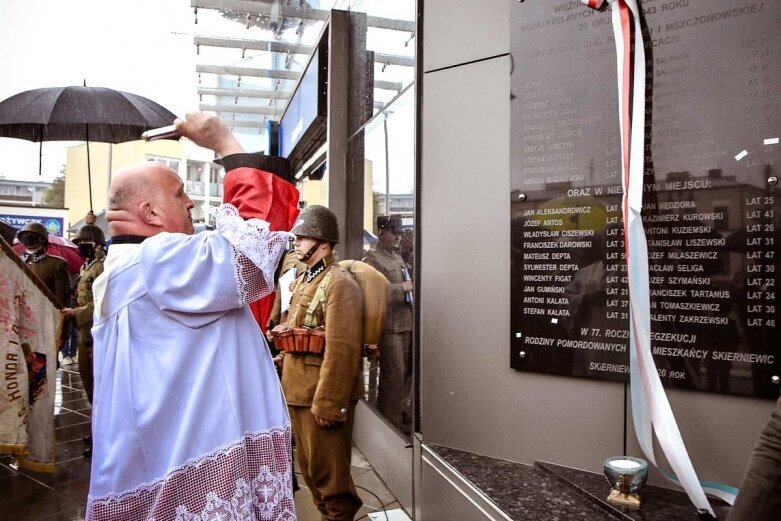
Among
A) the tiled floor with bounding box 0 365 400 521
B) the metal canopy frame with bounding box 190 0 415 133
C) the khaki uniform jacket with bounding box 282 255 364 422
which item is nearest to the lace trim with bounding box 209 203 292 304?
the khaki uniform jacket with bounding box 282 255 364 422

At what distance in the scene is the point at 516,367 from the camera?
10.2 feet

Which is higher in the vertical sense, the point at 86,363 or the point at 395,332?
the point at 395,332

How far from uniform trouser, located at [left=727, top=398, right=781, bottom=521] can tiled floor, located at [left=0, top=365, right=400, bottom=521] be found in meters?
3.25

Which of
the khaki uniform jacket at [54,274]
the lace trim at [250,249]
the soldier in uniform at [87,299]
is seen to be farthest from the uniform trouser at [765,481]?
the khaki uniform jacket at [54,274]

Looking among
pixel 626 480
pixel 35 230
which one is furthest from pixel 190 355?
pixel 35 230

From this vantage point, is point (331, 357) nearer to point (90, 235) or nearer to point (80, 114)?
point (80, 114)

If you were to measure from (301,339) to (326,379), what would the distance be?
35 centimetres

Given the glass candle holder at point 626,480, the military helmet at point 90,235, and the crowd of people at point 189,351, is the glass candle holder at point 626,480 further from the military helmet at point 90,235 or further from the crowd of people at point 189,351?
the military helmet at point 90,235

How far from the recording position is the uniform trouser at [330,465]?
13.0ft

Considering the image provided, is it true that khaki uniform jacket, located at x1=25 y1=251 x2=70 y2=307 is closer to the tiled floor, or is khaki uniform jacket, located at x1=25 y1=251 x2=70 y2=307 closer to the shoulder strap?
the tiled floor

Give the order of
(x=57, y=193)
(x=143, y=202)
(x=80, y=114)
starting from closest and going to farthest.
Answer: (x=143, y=202), (x=80, y=114), (x=57, y=193)

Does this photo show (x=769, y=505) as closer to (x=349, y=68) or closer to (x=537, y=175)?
(x=537, y=175)

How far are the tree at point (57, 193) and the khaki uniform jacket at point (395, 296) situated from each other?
3641 cm

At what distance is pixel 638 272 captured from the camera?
246 cm
